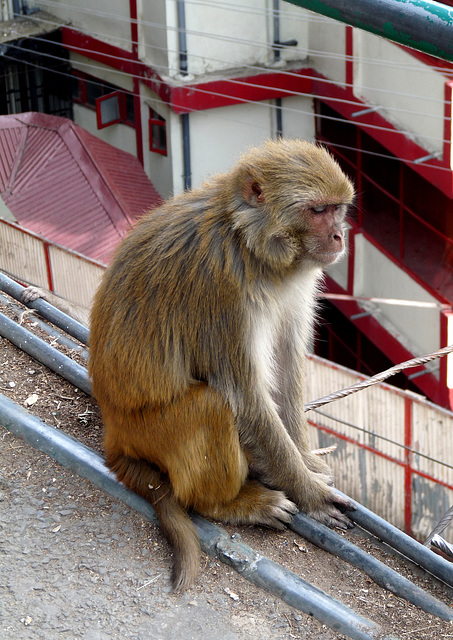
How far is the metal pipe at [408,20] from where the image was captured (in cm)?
136

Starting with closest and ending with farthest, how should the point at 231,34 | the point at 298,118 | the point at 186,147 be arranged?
the point at 231,34
the point at 186,147
the point at 298,118

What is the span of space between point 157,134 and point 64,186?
202 centimetres

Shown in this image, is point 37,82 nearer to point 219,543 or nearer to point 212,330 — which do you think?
point 212,330

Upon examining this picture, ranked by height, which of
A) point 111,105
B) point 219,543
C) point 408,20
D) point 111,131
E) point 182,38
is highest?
point 408,20

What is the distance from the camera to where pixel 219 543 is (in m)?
3.09

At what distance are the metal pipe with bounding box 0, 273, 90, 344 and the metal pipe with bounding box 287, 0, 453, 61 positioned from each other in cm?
292

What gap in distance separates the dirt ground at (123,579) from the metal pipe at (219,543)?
0.03m

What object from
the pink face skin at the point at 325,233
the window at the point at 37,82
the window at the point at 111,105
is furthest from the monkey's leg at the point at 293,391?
the window at the point at 37,82

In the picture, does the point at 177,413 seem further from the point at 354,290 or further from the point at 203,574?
the point at 354,290

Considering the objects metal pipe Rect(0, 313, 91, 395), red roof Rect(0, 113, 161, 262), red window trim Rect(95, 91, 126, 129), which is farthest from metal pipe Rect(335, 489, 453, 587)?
red window trim Rect(95, 91, 126, 129)

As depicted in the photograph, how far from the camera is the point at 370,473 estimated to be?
784 centimetres

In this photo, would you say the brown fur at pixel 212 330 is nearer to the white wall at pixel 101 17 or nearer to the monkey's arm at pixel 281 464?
the monkey's arm at pixel 281 464

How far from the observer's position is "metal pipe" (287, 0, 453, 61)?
1355mm

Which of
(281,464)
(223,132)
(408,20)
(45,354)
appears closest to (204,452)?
(281,464)
